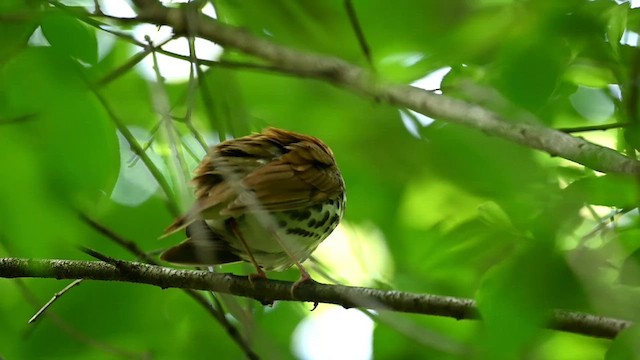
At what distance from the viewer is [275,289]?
2.74 metres

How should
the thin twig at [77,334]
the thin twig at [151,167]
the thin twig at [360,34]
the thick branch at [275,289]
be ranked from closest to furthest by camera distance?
1. the thick branch at [275,289]
2. the thin twig at [360,34]
3. the thin twig at [151,167]
4. the thin twig at [77,334]

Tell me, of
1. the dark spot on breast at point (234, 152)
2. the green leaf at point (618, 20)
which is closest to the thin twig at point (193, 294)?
the dark spot on breast at point (234, 152)

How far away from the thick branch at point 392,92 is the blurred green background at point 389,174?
0.04m

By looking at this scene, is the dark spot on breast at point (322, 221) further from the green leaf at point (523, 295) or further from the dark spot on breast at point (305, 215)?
the green leaf at point (523, 295)

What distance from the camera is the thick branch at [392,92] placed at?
188 centimetres

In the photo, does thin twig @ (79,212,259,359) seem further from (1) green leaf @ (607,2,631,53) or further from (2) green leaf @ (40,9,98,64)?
(1) green leaf @ (607,2,631,53)

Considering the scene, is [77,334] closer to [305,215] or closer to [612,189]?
[305,215]

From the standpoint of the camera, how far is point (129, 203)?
9.74 feet

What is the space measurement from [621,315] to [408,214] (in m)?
0.87

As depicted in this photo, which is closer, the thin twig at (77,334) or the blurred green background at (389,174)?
the blurred green background at (389,174)

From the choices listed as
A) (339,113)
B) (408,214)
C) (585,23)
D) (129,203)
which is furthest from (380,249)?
(585,23)

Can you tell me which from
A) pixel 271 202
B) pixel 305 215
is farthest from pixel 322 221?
pixel 271 202

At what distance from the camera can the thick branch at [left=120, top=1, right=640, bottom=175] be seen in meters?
1.88

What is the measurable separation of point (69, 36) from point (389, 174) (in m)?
1.18
